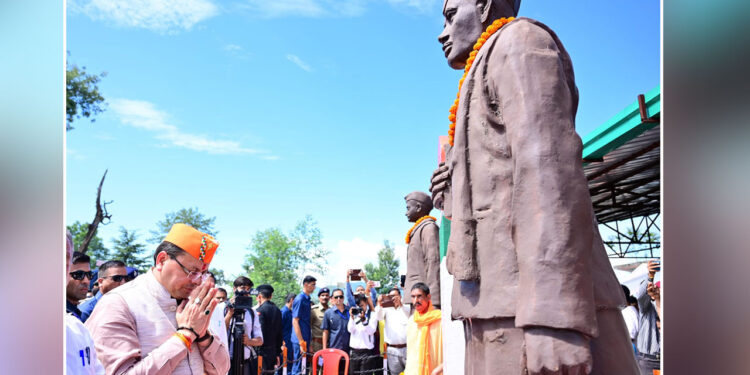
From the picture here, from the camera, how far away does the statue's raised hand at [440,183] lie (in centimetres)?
255

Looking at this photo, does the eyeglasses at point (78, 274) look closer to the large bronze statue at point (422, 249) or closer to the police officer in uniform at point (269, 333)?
the large bronze statue at point (422, 249)

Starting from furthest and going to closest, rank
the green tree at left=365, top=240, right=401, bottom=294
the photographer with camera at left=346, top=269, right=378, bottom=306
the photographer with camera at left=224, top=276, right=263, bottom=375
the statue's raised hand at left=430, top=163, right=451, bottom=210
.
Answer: the green tree at left=365, top=240, right=401, bottom=294, the photographer with camera at left=346, top=269, right=378, bottom=306, the photographer with camera at left=224, top=276, right=263, bottom=375, the statue's raised hand at left=430, top=163, right=451, bottom=210

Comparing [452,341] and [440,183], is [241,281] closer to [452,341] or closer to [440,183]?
[452,341]

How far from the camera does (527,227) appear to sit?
1.91 metres

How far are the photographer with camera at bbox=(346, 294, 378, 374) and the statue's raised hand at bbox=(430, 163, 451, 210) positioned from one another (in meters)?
8.74

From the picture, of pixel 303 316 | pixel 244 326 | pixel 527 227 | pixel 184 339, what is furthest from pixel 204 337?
pixel 303 316

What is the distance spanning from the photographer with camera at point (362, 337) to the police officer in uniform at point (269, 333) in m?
1.47

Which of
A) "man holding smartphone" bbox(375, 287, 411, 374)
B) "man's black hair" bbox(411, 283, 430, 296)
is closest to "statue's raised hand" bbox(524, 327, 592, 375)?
"man's black hair" bbox(411, 283, 430, 296)

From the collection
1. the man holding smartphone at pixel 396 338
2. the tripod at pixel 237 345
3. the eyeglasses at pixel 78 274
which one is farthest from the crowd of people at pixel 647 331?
the eyeglasses at pixel 78 274

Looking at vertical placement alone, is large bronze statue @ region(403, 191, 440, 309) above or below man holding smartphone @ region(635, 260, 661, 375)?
above

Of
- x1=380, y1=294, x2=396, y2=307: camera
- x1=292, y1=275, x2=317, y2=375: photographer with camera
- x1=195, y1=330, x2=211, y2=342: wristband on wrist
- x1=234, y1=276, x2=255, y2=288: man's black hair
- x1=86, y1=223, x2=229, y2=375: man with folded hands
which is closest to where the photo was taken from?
x1=86, y1=223, x2=229, y2=375: man with folded hands

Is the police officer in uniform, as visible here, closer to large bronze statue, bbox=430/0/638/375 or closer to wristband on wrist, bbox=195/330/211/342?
wristband on wrist, bbox=195/330/211/342

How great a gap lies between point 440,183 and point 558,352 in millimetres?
1044

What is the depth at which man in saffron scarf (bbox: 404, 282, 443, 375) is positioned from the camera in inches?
255
